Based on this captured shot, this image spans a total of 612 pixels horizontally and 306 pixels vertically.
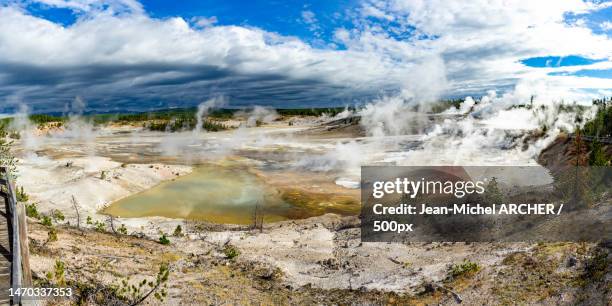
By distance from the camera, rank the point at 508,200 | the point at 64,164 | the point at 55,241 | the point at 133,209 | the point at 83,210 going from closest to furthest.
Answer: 1. the point at 55,241
2. the point at 508,200
3. the point at 83,210
4. the point at 133,209
5. the point at 64,164

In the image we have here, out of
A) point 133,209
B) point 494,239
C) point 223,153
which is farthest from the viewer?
point 223,153

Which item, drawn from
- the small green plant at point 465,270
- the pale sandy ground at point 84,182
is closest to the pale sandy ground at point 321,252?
the pale sandy ground at point 84,182

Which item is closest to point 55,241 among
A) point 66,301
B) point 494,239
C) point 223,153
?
point 66,301

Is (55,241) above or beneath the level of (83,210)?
above

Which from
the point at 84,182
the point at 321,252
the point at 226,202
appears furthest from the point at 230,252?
the point at 84,182

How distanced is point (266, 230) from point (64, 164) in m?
32.0

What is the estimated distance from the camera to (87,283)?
40.8ft

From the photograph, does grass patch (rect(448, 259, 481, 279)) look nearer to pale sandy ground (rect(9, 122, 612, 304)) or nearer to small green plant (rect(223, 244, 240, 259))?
pale sandy ground (rect(9, 122, 612, 304))

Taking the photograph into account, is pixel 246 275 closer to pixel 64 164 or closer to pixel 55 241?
pixel 55 241

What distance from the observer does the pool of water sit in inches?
1326

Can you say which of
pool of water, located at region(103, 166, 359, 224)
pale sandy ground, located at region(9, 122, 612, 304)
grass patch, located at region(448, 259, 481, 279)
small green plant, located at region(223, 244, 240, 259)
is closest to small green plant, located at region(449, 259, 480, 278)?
grass patch, located at region(448, 259, 481, 279)

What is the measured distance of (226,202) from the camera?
38250mm

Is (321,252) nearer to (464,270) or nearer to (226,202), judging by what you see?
(464,270)

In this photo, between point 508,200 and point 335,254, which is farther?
point 508,200
